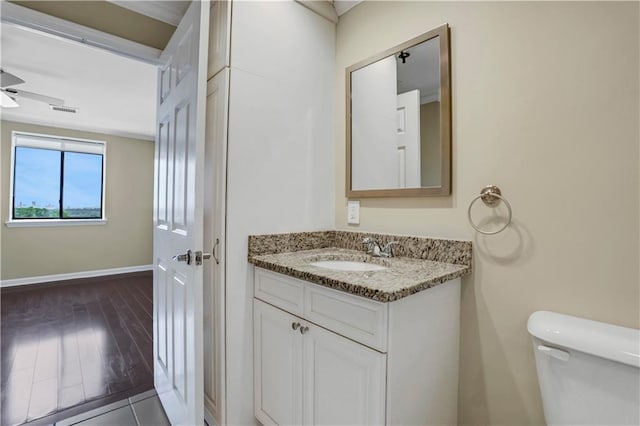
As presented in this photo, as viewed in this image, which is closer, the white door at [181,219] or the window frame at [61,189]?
the white door at [181,219]

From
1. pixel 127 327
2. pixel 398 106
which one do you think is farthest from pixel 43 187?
pixel 398 106

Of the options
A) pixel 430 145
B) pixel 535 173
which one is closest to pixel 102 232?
→ pixel 430 145

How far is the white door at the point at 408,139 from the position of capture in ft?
4.83

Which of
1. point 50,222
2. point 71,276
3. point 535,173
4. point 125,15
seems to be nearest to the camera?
point 535,173

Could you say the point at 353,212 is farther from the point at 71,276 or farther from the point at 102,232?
the point at 71,276

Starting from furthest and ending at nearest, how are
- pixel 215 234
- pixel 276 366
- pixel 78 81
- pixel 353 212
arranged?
pixel 78 81 < pixel 353 212 < pixel 215 234 < pixel 276 366

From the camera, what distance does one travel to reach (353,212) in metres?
1.77

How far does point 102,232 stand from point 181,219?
4.27 metres

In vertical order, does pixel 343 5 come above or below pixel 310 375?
above

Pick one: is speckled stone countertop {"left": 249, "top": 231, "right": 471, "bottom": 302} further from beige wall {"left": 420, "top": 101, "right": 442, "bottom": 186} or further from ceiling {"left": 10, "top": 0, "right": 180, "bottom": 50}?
ceiling {"left": 10, "top": 0, "right": 180, "bottom": 50}

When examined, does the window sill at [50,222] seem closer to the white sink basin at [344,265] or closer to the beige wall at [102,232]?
the beige wall at [102,232]

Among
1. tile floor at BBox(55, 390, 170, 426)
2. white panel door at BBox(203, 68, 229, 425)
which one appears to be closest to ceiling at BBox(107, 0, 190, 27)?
white panel door at BBox(203, 68, 229, 425)

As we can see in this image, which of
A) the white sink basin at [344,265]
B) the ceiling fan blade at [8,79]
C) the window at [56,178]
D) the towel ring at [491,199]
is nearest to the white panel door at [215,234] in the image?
the white sink basin at [344,265]

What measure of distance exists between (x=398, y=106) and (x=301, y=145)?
0.54 m
